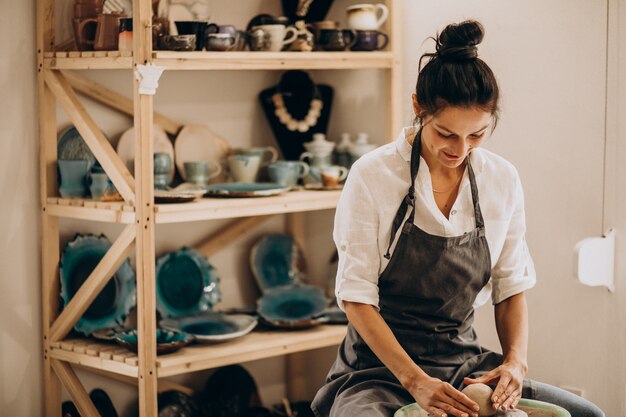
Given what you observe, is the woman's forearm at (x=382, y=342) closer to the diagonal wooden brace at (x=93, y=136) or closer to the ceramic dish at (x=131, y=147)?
the diagonal wooden brace at (x=93, y=136)

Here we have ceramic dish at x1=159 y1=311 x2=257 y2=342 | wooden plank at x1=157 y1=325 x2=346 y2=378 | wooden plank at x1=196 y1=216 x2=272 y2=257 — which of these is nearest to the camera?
wooden plank at x1=157 y1=325 x2=346 y2=378

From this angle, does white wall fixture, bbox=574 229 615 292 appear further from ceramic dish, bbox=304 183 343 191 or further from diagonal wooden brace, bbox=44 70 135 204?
diagonal wooden brace, bbox=44 70 135 204

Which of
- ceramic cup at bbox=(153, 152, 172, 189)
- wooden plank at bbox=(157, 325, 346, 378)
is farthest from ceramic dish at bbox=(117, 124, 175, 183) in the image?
wooden plank at bbox=(157, 325, 346, 378)

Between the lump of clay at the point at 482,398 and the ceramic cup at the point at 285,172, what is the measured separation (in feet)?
4.74

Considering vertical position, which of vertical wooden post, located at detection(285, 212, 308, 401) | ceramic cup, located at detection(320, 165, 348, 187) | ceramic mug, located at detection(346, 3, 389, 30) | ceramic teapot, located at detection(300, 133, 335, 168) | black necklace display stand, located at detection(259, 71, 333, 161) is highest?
ceramic mug, located at detection(346, 3, 389, 30)

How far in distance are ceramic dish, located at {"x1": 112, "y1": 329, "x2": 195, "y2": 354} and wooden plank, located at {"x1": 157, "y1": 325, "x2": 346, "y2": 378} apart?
0.03 metres

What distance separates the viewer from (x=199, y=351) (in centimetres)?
291

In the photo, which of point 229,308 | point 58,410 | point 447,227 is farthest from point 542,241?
point 58,410

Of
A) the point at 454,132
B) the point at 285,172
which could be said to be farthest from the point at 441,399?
the point at 285,172

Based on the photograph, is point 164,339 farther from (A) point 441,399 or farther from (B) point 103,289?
(A) point 441,399

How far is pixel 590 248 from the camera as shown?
8.05 feet

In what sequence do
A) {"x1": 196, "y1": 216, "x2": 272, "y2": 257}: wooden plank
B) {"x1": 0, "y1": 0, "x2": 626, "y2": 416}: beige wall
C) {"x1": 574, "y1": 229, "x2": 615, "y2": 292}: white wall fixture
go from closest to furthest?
1. {"x1": 574, "y1": 229, "x2": 615, "y2": 292}: white wall fixture
2. {"x1": 0, "y1": 0, "x2": 626, "y2": 416}: beige wall
3. {"x1": 196, "y1": 216, "x2": 272, "y2": 257}: wooden plank

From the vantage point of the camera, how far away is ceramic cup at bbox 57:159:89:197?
2.92 meters

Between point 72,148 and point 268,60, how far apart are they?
0.74 meters
